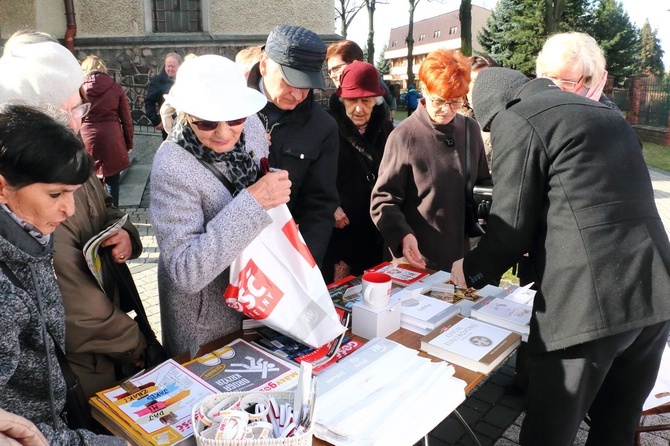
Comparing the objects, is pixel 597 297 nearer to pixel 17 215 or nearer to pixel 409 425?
pixel 409 425

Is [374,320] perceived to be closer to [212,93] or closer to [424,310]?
[424,310]

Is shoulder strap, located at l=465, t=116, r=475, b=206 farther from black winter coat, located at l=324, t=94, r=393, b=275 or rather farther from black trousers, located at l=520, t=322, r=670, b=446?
black trousers, located at l=520, t=322, r=670, b=446

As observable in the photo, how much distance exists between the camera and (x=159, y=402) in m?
1.41

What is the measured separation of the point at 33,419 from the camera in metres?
1.29

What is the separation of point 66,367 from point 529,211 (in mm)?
1456

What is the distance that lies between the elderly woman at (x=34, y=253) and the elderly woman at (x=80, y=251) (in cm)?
19

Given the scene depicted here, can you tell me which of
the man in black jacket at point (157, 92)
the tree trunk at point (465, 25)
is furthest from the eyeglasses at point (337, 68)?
the tree trunk at point (465, 25)

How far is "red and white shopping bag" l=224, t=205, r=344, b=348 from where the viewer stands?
1566mm

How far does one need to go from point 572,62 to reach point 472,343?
1.15m

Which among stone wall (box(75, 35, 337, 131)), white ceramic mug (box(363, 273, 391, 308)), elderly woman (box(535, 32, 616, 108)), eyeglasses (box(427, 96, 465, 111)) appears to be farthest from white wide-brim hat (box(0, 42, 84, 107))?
stone wall (box(75, 35, 337, 131))

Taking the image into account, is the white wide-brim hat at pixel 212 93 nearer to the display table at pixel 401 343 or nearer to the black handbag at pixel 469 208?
the display table at pixel 401 343

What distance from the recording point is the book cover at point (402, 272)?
229 cm

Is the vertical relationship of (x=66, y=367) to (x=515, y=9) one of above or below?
below

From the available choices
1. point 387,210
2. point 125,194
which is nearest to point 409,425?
point 387,210
